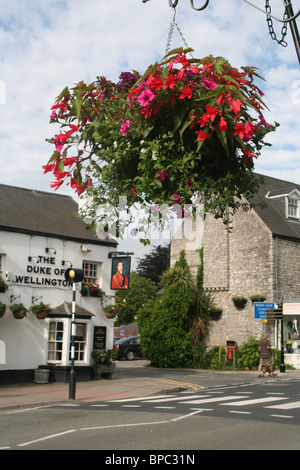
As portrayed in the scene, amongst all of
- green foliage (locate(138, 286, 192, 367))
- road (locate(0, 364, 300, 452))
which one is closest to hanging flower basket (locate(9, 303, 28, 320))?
road (locate(0, 364, 300, 452))

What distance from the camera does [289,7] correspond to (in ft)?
14.9

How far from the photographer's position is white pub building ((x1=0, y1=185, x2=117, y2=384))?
62.5ft

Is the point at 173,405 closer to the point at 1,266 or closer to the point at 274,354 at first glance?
the point at 1,266

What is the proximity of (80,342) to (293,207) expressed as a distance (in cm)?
1741

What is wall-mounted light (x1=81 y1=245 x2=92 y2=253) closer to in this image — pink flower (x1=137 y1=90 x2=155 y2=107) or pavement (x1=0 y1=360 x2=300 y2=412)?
pavement (x1=0 y1=360 x2=300 y2=412)

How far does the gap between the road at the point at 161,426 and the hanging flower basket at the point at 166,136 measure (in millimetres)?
3600

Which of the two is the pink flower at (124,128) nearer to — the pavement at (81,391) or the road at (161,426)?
the road at (161,426)

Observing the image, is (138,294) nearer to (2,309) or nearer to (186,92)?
(2,309)

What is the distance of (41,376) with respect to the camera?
19.0m

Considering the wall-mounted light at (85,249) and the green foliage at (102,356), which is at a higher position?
the wall-mounted light at (85,249)

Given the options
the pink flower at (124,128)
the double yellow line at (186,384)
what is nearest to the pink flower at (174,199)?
the pink flower at (124,128)

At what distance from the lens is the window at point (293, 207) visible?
3166 cm

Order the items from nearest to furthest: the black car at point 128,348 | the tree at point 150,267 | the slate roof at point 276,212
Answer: the slate roof at point 276,212, the black car at point 128,348, the tree at point 150,267

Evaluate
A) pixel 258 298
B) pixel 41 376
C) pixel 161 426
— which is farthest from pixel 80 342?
pixel 161 426
